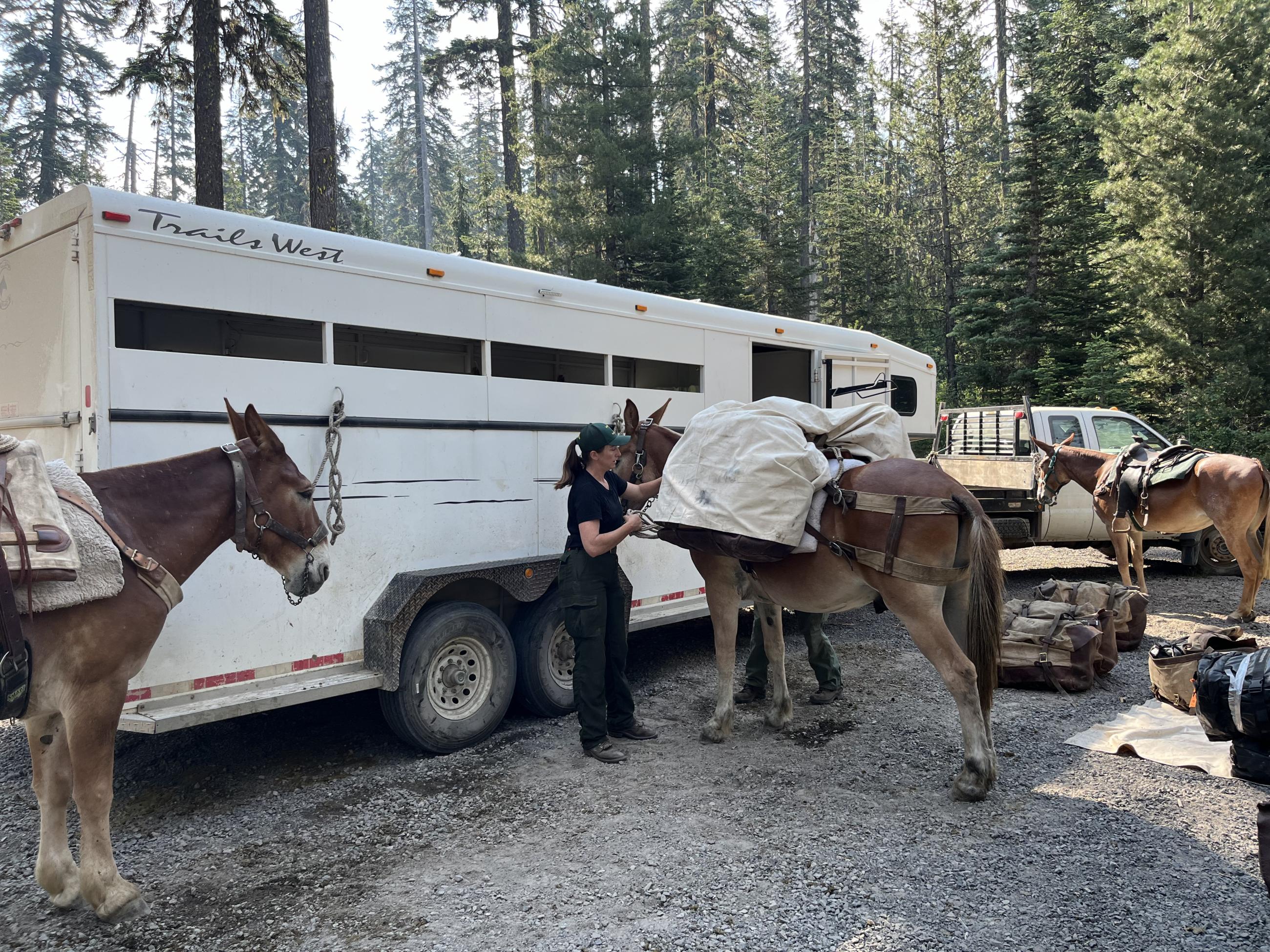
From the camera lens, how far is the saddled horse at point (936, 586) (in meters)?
4.40

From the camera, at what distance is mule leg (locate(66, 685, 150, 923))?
10.4ft

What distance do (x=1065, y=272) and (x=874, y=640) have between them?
51.6 ft

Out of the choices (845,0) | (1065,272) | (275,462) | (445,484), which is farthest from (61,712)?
(845,0)

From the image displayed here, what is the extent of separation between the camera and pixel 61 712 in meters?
3.27

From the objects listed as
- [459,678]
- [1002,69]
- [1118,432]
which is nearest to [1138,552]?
[1118,432]

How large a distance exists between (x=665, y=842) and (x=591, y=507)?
6.23ft

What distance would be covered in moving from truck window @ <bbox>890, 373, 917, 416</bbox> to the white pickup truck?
3.79ft

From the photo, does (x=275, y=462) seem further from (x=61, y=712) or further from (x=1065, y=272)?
(x=1065, y=272)

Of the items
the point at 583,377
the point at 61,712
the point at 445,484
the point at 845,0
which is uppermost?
the point at 845,0

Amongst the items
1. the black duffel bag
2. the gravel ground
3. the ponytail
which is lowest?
the gravel ground

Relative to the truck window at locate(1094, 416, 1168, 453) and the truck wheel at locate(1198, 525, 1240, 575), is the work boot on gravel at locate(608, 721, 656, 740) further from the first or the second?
the truck wheel at locate(1198, 525, 1240, 575)

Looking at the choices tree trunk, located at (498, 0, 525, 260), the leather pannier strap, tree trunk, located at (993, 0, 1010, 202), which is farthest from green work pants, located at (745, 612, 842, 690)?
tree trunk, located at (993, 0, 1010, 202)

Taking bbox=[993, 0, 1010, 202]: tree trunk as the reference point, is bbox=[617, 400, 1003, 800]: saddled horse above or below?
below

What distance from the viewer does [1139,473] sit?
9.00 m
